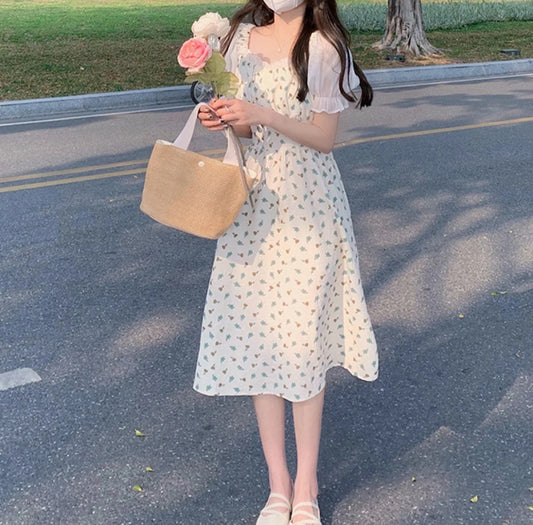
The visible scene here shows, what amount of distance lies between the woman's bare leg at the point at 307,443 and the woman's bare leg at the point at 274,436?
4 cm

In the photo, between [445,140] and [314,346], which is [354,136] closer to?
[445,140]

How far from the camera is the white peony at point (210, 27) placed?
245cm

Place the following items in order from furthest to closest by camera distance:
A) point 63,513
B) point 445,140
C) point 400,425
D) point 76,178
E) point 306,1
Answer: point 445,140 → point 76,178 → point 400,425 → point 63,513 → point 306,1

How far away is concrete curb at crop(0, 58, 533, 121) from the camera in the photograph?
1027cm

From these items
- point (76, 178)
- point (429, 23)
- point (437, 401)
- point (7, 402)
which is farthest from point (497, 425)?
point (429, 23)

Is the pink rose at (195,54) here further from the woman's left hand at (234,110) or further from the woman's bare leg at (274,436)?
the woman's bare leg at (274,436)

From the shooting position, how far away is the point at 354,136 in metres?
8.64

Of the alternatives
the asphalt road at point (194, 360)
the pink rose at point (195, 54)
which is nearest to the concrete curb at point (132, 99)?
the asphalt road at point (194, 360)

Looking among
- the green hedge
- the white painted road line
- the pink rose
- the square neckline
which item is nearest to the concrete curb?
the green hedge

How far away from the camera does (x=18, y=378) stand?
155 inches

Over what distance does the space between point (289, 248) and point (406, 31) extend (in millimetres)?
13104

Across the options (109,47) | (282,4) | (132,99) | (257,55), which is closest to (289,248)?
(257,55)

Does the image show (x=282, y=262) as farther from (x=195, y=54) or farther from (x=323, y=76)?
(x=195, y=54)

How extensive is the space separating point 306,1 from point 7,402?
214cm
